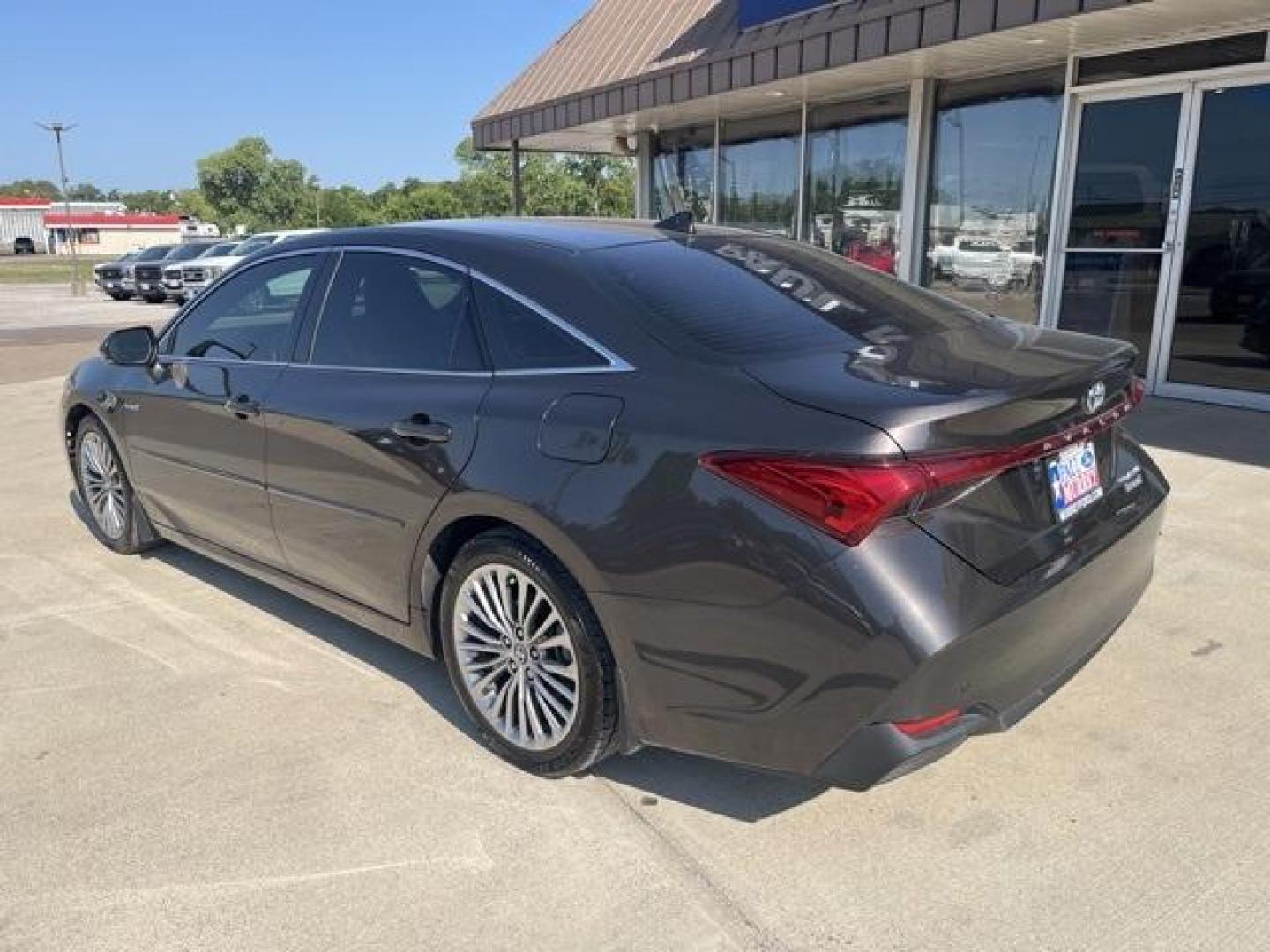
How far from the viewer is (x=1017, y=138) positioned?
8.96 meters

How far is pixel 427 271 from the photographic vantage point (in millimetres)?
3301

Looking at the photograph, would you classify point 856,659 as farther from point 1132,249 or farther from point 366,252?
point 1132,249

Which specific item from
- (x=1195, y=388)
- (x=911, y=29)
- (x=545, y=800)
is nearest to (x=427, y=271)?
(x=545, y=800)

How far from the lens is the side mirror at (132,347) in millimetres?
4395

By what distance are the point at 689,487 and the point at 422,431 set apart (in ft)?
3.34

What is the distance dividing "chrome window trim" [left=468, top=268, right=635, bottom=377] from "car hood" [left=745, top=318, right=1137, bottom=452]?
0.39 m

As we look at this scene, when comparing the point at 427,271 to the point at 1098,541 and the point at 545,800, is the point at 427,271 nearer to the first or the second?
the point at 545,800

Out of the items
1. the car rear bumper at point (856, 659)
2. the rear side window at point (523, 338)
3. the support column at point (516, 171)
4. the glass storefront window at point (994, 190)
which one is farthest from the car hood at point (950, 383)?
the support column at point (516, 171)

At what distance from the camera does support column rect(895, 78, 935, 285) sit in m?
9.67

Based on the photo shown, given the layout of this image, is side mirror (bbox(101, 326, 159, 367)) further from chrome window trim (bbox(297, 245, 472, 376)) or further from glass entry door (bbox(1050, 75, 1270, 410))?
glass entry door (bbox(1050, 75, 1270, 410))

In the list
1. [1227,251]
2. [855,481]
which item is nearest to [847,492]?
[855,481]

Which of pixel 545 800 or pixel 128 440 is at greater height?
pixel 128 440

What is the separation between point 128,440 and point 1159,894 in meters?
4.35

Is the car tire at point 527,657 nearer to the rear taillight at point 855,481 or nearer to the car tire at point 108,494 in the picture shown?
the rear taillight at point 855,481
